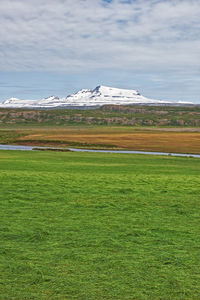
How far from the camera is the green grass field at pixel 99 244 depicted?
8750 mm

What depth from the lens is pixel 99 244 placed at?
12.0 meters

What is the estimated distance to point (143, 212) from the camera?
16.9 m

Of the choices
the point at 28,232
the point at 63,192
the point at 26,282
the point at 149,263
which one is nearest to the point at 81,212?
the point at 28,232

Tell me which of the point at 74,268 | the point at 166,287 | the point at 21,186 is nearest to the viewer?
the point at 166,287

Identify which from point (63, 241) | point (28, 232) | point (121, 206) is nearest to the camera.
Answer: point (63, 241)

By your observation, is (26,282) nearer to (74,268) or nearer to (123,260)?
(74,268)

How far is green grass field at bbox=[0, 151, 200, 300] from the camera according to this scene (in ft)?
28.7

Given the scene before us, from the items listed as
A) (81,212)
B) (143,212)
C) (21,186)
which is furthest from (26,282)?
(21,186)

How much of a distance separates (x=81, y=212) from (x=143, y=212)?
280 centimetres

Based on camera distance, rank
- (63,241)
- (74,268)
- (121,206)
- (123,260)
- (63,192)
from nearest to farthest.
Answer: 1. (74,268)
2. (123,260)
3. (63,241)
4. (121,206)
5. (63,192)

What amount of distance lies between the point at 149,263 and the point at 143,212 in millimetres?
6605

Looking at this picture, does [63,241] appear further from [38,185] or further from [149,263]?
[38,185]

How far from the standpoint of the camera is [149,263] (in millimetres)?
10289

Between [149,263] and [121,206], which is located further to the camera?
[121,206]
